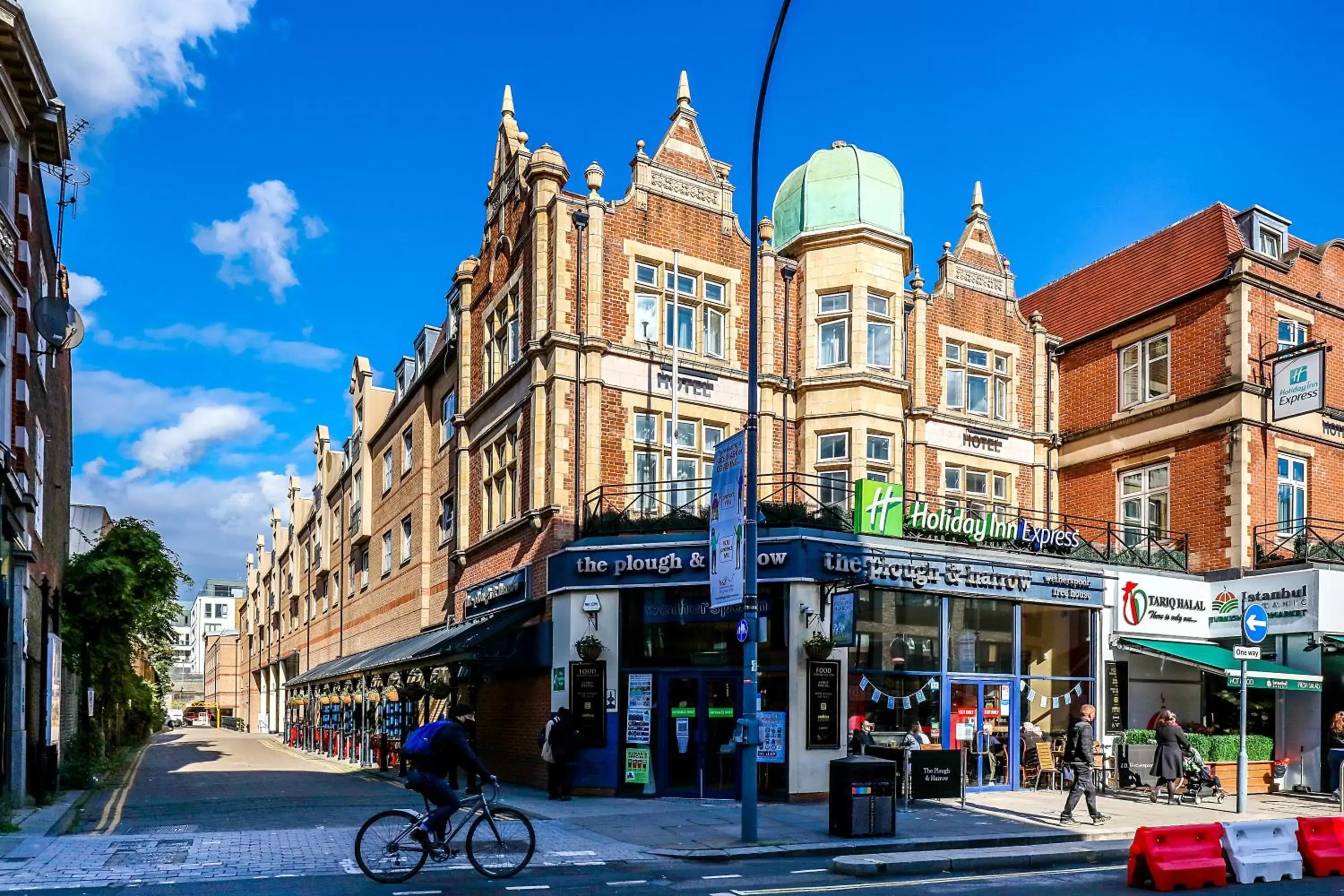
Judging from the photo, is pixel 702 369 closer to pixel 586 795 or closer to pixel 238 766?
pixel 586 795

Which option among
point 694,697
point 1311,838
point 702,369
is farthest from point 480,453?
point 1311,838

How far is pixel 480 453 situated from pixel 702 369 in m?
6.10

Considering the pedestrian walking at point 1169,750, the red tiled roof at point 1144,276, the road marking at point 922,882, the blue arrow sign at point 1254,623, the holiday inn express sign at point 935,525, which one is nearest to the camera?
the road marking at point 922,882

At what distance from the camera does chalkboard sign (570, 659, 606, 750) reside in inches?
782

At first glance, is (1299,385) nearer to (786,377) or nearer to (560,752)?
(786,377)

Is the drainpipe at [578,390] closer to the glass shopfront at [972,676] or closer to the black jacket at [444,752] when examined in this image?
the glass shopfront at [972,676]

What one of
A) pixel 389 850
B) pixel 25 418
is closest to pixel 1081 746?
pixel 389 850

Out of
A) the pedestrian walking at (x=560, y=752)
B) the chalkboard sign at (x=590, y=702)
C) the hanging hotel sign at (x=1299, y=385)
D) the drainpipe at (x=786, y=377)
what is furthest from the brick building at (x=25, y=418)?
the hanging hotel sign at (x=1299, y=385)

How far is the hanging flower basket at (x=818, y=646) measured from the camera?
1892 centimetres

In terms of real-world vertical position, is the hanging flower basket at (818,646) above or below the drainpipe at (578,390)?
below

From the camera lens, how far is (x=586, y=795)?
1977 cm

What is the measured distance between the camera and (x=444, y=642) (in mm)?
22734

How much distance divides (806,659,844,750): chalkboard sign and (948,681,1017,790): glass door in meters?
2.69

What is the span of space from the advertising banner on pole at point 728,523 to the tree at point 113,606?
15325mm
